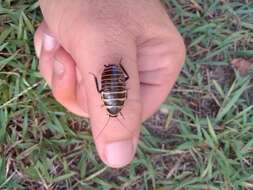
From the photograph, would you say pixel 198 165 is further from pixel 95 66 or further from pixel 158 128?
pixel 95 66

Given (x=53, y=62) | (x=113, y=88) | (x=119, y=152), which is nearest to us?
(x=113, y=88)

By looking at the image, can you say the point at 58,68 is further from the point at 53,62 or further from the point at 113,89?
the point at 113,89

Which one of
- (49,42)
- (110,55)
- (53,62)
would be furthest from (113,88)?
(49,42)

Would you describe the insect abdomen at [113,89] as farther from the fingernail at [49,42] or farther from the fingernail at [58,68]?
the fingernail at [49,42]

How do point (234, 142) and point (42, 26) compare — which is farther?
point (234, 142)

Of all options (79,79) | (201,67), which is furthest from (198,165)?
(79,79)

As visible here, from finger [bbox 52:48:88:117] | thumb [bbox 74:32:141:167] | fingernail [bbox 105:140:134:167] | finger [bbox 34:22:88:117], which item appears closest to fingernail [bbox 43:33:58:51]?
finger [bbox 34:22:88:117]
